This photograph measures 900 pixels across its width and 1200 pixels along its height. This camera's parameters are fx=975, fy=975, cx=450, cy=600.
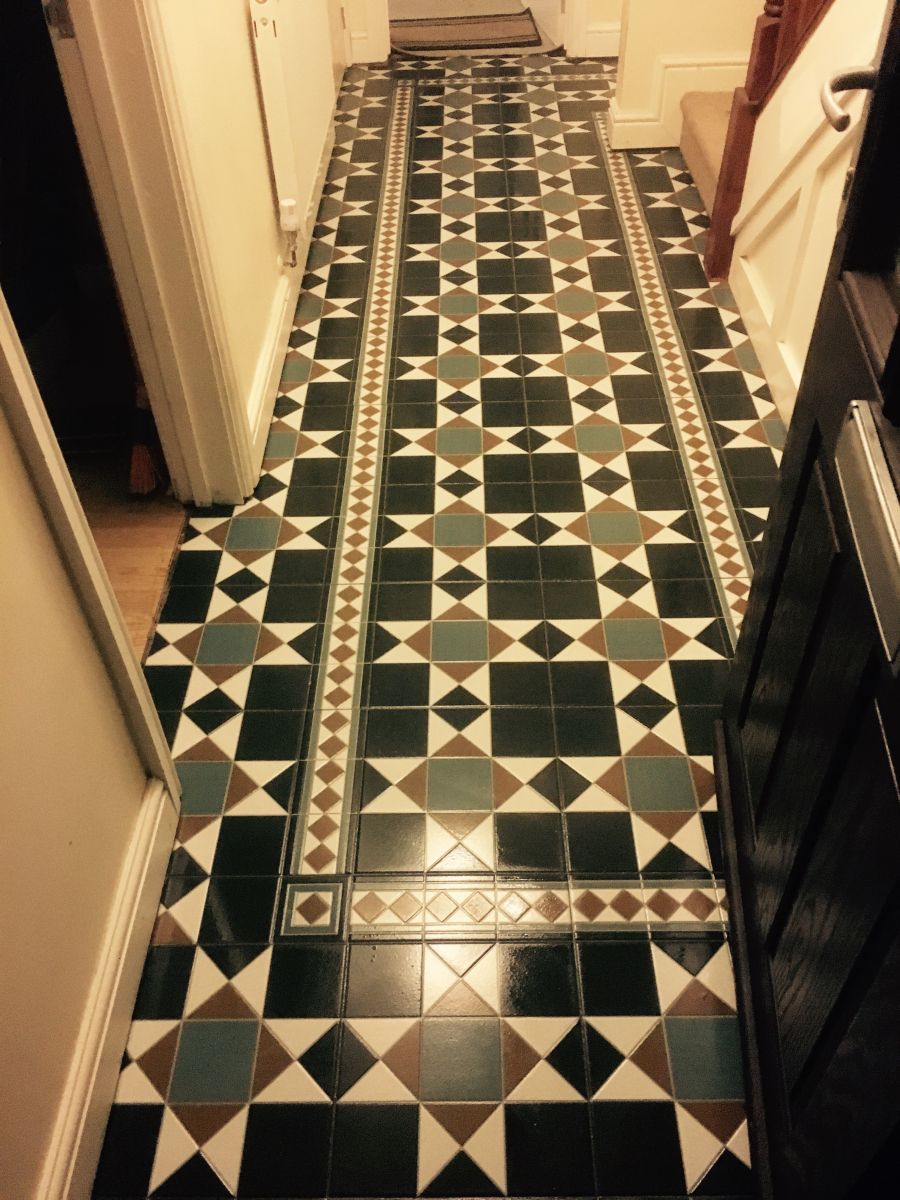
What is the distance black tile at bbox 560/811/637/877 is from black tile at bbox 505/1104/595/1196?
1.61 ft

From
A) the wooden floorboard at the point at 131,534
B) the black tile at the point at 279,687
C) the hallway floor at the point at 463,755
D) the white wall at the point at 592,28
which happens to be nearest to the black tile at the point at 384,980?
the hallway floor at the point at 463,755

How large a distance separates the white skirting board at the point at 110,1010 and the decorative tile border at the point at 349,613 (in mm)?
311

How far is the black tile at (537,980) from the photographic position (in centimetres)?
191

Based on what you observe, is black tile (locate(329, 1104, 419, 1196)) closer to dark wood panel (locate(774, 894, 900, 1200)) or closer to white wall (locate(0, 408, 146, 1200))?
white wall (locate(0, 408, 146, 1200))

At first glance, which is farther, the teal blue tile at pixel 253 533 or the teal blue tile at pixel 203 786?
A: the teal blue tile at pixel 253 533

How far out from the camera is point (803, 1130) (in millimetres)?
1440

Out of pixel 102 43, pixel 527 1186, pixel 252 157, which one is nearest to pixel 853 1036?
pixel 527 1186

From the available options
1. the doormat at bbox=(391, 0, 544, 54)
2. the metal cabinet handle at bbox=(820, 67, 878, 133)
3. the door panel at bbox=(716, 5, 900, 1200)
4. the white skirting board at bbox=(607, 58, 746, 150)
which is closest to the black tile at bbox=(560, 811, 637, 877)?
the door panel at bbox=(716, 5, 900, 1200)

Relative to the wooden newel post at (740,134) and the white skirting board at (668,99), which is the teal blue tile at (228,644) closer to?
the wooden newel post at (740,134)

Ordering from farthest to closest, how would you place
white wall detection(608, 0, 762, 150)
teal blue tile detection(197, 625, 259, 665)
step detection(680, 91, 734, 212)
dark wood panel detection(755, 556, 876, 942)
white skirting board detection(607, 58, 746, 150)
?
white skirting board detection(607, 58, 746, 150), white wall detection(608, 0, 762, 150), step detection(680, 91, 734, 212), teal blue tile detection(197, 625, 259, 665), dark wood panel detection(755, 556, 876, 942)

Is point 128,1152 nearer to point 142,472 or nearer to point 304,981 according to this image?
point 304,981

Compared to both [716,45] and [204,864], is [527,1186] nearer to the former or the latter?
[204,864]

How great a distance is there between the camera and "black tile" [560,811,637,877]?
212cm

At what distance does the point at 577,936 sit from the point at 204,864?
83 centimetres
